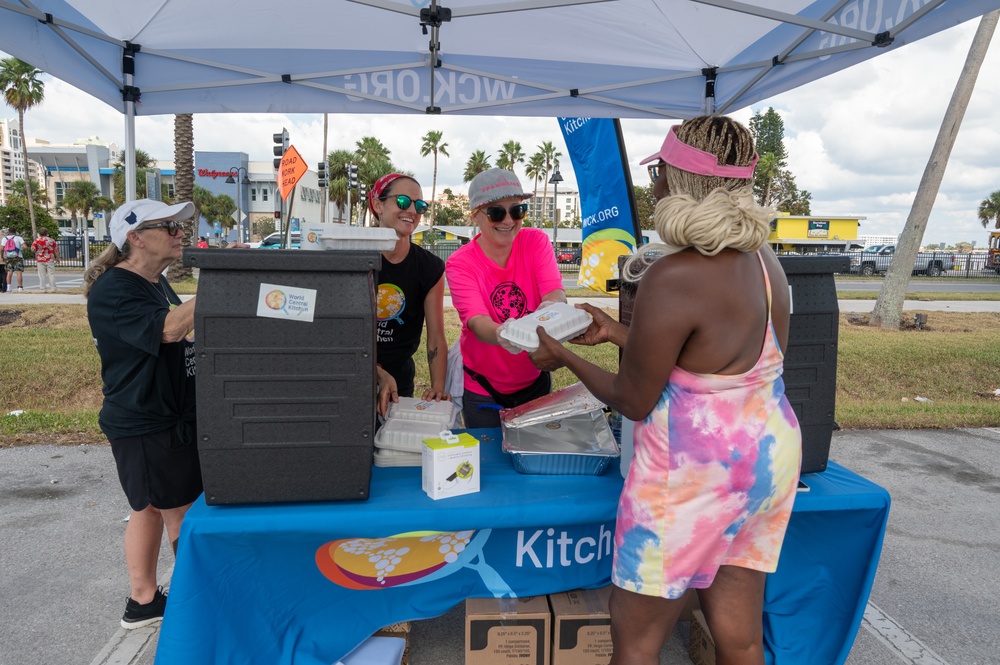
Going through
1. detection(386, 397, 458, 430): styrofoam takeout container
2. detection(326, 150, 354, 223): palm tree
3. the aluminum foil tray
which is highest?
detection(326, 150, 354, 223): palm tree

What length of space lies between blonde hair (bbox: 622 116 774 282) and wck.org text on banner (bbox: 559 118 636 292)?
355 cm

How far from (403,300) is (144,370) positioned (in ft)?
3.49

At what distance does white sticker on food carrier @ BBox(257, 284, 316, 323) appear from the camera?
164cm

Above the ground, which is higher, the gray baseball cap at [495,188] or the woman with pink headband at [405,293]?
the gray baseball cap at [495,188]

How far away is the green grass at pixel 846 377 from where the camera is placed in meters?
5.36

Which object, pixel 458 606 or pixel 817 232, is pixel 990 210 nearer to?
pixel 817 232

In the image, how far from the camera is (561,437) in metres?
2.17

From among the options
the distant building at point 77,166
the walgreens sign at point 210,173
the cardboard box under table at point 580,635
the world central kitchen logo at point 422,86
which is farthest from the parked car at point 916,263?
the distant building at point 77,166

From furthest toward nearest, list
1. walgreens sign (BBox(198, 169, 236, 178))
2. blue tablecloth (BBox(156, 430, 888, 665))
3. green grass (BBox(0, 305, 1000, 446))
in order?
walgreens sign (BBox(198, 169, 236, 178)) < green grass (BBox(0, 305, 1000, 446)) < blue tablecloth (BBox(156, 430, 888, 665))

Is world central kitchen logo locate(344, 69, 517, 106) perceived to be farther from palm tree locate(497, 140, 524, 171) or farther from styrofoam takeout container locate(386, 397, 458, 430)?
palm tree locate(497, 140, 524, 171)

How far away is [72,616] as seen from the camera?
8.18 ft

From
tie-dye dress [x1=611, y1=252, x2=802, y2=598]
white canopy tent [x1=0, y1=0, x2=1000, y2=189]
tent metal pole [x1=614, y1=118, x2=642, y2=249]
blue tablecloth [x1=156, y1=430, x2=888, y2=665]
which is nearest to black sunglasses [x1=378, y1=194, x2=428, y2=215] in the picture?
white canopy tent [x1=0, y1=0, x2=1000, y2=189]

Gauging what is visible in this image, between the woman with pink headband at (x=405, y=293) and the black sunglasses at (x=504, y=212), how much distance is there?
28 centimetres

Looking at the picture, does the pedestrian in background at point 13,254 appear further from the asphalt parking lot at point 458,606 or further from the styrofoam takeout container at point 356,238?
the styrofoam takeout container at point 356,238
